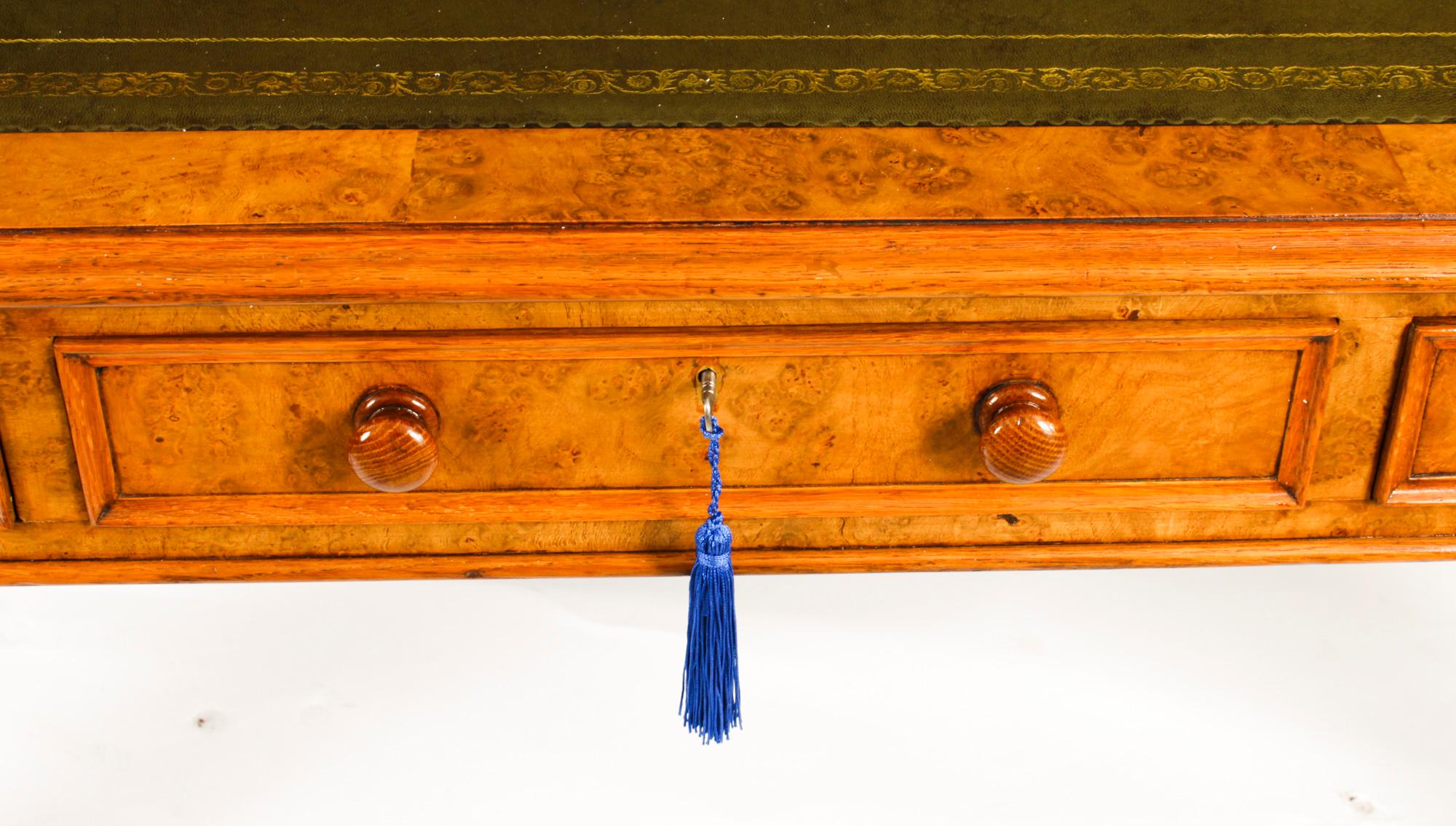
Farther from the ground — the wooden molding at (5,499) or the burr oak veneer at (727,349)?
the burr oak veneer at (727,349)

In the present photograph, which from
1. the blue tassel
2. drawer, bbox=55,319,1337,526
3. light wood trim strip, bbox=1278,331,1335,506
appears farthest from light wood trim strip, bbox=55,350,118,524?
light wood trim strip, bbox=1278,331,1335,506

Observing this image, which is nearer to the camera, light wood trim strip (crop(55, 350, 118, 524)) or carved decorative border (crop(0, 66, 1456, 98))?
light wood trim strip (crop(55, 350, 118, 524))

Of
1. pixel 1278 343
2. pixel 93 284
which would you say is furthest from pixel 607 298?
pixel 1278 343

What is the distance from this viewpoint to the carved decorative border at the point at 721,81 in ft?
3.26

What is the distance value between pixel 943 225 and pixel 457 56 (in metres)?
0.45

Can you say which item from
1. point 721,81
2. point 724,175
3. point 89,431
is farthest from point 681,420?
point 89,431

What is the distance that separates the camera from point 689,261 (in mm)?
827

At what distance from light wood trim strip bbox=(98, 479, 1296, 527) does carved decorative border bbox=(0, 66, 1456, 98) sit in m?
0.32

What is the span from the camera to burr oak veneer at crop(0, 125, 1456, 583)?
0.83 meters

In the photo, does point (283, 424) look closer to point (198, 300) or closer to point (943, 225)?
point (198, 300)

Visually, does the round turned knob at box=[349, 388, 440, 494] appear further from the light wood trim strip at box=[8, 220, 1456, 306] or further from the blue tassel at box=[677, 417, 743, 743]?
the blue tassel at box=[677, 417, 743, 743]

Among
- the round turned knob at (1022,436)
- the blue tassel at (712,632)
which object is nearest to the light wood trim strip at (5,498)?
the blue tassel at (712,632)

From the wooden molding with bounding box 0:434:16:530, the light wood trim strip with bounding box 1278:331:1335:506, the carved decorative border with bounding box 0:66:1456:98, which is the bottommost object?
the wooden molding with bounding box 0:434:16:530

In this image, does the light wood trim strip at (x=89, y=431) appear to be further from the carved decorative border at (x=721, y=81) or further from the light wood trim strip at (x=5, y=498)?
the carved decorative border at (x=721, y=81)
